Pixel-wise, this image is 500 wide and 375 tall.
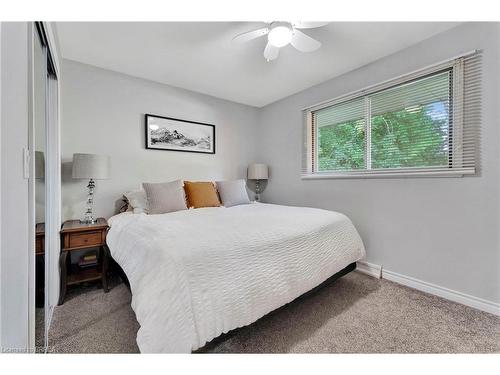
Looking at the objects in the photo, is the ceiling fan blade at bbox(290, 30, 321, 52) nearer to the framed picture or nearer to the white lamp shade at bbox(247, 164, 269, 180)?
the framed picture

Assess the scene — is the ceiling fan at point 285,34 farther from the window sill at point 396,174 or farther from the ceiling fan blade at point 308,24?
the window sill at point 396,174

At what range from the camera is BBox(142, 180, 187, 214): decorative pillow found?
2.42 meters

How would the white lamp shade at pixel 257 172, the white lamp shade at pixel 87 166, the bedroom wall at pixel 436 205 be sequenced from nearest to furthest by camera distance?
the bedroom wall at pixel 436 205 < the white lamp shade at pixel 87 166 < the white lamp shade at pixel 257 172

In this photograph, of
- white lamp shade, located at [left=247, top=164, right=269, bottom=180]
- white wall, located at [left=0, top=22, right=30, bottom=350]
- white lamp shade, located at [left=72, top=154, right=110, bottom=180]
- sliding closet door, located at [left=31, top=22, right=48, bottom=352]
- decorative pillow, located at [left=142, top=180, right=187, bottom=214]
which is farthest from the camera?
white lamp shade, located at [left=247, top=164, right=269, bottom=180]

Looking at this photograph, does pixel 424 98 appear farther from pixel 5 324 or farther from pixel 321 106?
Result: pixel 5 324

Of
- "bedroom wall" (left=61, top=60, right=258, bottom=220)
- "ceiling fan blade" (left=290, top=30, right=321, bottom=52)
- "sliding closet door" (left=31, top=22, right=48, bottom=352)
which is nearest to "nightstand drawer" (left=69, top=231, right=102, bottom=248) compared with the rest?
"bedroom wall" (left=61, top=60, right=258, bottom=220)

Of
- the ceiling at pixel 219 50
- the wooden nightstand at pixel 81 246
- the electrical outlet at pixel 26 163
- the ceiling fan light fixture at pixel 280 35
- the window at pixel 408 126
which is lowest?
the wooden nightstand at pixel 81 246

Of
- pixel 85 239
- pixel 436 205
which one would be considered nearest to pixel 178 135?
pixel 85 239

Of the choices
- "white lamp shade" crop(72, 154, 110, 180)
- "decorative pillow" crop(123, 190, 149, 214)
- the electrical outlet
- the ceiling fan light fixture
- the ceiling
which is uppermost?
the ceiling

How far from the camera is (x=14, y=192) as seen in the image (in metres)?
0.77

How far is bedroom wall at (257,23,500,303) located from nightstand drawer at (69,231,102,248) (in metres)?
2.64

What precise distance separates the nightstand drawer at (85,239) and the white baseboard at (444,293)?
117 inches

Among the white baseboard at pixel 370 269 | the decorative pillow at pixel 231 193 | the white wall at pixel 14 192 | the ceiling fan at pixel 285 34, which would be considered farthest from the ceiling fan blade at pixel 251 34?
the white baseboard at pixel 370 269

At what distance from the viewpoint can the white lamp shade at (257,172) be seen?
12.4 ft
